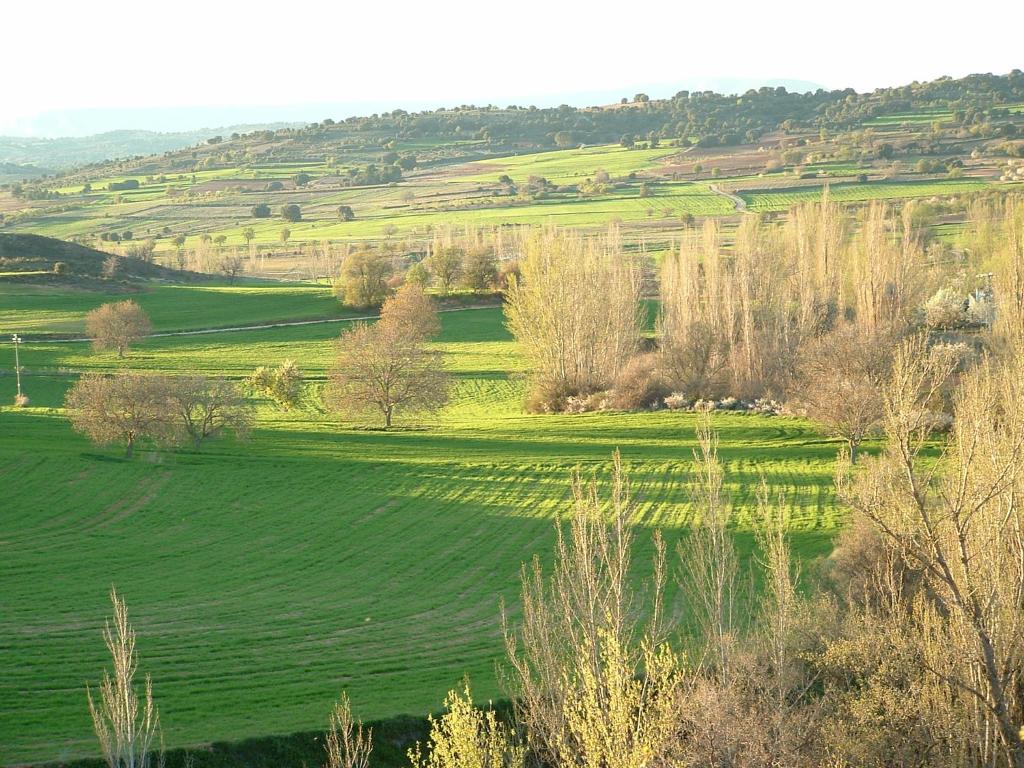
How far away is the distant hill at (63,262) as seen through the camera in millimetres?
105875

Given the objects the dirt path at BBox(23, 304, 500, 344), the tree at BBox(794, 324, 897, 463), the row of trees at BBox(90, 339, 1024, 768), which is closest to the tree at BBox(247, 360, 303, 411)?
the dirt path at BBox(23, 304, 500, 344)

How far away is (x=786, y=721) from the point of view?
20.9 meters

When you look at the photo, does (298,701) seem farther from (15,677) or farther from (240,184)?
(240,184)

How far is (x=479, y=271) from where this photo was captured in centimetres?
10494

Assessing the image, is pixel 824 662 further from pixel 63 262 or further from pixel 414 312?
pixel 63 262

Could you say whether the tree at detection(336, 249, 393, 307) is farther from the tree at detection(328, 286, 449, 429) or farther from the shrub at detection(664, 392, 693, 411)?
the shrub at detection(664, 392, 693, 411)

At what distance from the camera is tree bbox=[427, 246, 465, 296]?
4136 inches

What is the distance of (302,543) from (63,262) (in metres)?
82.9

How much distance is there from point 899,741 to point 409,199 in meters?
160

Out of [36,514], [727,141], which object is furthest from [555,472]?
[727,141]

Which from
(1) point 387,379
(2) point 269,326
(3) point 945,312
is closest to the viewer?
(1) point 387,379

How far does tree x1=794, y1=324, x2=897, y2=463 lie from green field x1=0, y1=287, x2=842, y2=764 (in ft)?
6.96

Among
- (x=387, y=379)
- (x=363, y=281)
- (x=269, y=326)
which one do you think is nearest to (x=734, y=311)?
(x=387, y=379)

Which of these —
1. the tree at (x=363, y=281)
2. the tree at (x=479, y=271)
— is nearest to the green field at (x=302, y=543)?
the tree at (x=363, y=281)
